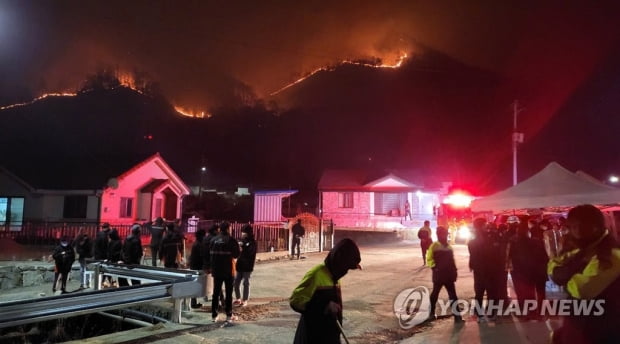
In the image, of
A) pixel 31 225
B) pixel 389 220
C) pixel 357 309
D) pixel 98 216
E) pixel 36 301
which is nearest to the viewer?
pixel 36 301

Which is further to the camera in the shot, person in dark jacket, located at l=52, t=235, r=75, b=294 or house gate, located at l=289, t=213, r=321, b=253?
house gate, located at l=289, t=213, r=321, b=253

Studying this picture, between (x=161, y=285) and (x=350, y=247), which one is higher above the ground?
(x=350, y=247)

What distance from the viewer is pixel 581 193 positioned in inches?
393

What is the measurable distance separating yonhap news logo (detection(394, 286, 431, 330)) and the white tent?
9.50 feet

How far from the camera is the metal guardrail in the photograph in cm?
604

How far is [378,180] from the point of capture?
35125 mm

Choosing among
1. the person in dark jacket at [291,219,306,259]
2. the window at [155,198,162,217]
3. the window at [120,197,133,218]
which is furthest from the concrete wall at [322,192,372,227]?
the person in dark jacket at [291,219,306,259]

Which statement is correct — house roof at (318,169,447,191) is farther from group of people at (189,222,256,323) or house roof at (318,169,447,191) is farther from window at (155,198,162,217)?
group of people at (189,222,256,323)

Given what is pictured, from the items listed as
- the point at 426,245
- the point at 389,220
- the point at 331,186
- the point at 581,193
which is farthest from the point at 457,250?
the point at 331,186

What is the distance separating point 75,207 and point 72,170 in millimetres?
2789

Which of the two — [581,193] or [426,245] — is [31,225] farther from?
[581,193]

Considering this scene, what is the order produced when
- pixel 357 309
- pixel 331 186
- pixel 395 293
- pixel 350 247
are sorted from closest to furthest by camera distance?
pixel 350 247
pixel 357 309
pixel 395 293
pixel 331 186

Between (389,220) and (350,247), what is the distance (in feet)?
98.5

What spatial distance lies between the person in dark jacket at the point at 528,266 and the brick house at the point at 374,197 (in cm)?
2503
